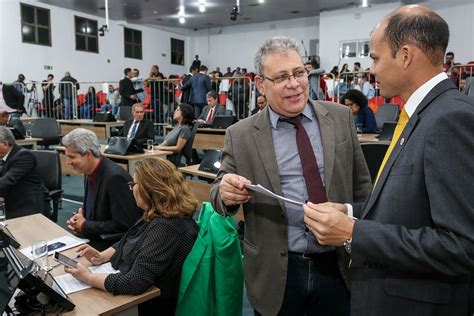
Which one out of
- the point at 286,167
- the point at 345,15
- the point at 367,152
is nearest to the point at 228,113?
the point at 367,152

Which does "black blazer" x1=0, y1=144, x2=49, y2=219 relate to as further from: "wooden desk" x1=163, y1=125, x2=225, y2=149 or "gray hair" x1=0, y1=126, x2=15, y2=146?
"wooden desk" x1=163, y1=125, x2=225, y2=149

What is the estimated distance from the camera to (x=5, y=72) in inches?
514

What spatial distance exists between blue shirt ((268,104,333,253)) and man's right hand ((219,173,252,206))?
0.18m

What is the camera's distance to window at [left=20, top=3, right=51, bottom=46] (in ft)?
43.9

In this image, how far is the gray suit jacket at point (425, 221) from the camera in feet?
2.85

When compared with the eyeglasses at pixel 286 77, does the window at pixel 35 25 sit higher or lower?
higher

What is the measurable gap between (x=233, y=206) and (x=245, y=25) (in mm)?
18104

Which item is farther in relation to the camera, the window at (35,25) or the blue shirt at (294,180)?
the window at (35,25)

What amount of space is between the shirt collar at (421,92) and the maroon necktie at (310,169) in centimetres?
48

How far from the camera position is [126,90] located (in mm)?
10312

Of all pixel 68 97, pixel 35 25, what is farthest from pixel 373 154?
pixel 35 25

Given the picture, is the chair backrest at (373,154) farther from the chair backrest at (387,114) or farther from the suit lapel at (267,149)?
the chair backrest at (387,114)

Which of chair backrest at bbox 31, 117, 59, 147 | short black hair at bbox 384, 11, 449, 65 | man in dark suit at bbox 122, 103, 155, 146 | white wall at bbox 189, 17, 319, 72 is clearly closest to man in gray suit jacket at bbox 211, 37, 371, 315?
short black hair at bbox 384, 11, 449, 65

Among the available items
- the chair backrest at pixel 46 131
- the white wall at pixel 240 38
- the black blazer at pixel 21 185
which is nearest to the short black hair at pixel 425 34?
the black blazer at pixel 21 185
